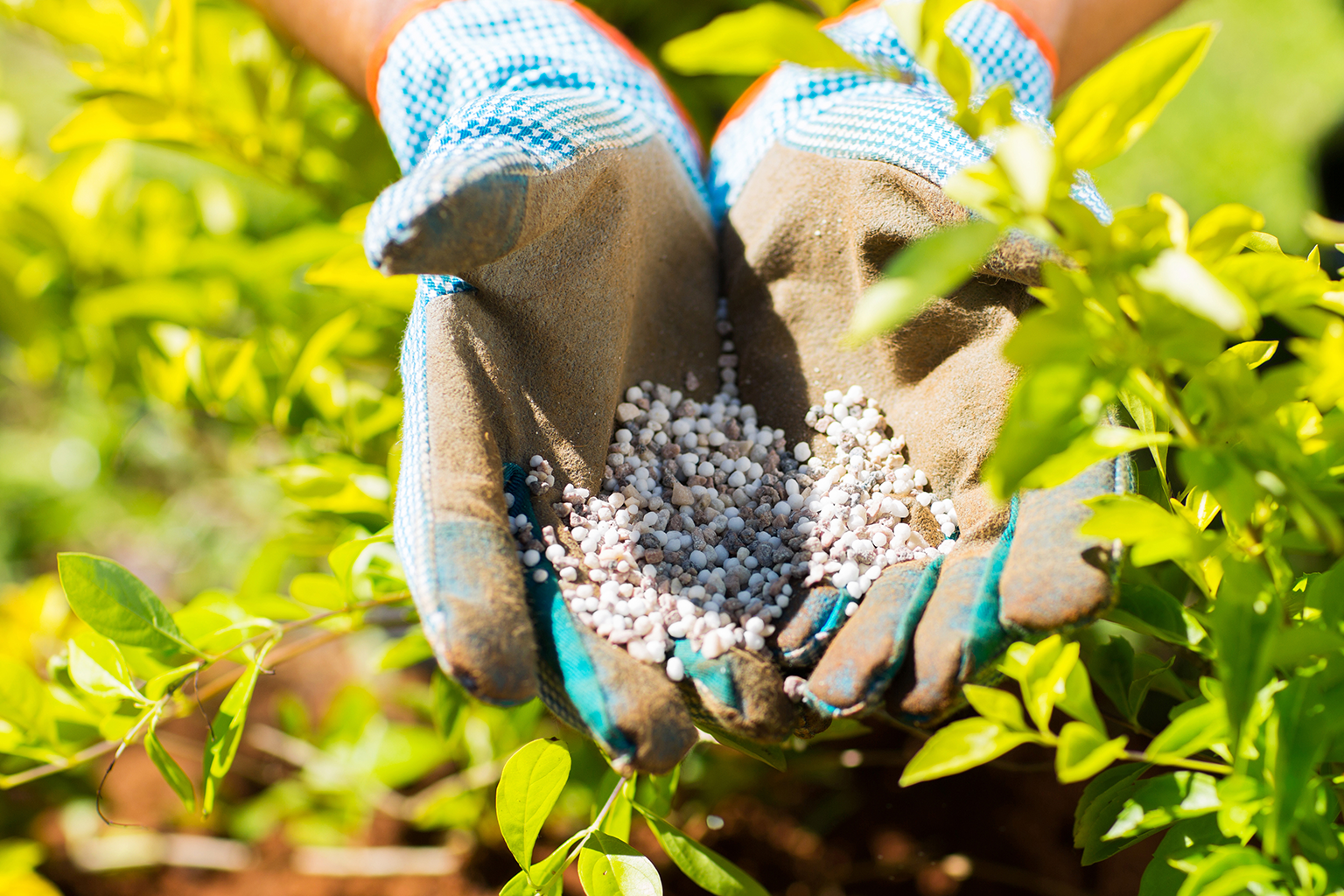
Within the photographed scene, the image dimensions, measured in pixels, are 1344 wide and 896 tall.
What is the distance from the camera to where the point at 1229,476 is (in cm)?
49

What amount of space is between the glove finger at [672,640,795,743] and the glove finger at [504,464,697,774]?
3 centimetres

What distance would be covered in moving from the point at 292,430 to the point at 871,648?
2.66ft

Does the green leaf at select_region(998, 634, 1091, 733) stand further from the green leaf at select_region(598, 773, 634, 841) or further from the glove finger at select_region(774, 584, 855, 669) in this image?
the green leaf at select_region(598, 773, 634, 841)

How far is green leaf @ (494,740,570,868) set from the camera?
68 cm

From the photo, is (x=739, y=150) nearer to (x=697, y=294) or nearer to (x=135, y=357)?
(x=697, y=294)

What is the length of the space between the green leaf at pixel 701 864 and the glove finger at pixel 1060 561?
317 millimetres

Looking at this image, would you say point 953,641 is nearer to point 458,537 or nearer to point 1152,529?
point 1152,529

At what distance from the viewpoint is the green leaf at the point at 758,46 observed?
516 millimetres

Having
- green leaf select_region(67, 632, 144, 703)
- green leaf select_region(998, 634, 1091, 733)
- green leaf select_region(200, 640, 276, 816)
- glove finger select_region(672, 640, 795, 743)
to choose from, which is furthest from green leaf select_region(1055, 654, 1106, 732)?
green leaf select_region(67, 632, 144, 703)

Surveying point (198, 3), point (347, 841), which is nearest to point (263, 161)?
point (198, 3)

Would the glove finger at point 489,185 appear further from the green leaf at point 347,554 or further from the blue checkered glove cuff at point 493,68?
the green leaf at point 347,554

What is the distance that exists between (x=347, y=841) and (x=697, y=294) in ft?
3.61

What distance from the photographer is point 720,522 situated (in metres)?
0.91

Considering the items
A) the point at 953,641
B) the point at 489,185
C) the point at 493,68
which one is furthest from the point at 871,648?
the point at 493,68
